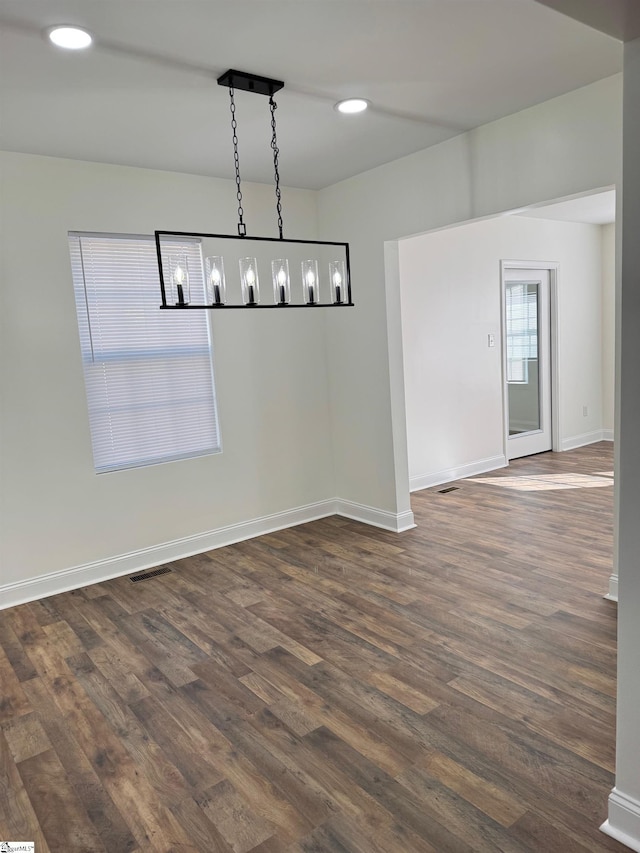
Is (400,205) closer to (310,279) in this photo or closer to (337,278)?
(337,278)

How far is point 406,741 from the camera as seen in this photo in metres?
2.21

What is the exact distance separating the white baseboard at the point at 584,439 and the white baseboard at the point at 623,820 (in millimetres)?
5705

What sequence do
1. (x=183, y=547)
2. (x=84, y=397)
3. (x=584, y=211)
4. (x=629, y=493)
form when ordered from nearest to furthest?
(x=629, y=493)
(x=84, y=397)
(x=183, y=547)
(x=584, y=211)

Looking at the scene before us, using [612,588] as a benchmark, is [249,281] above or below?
above

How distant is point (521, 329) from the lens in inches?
263

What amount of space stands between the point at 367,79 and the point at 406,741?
2735 millimetres

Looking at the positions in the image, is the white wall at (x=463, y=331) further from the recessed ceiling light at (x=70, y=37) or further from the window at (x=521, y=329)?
the recessed ceiling light at (x=70, y=37)

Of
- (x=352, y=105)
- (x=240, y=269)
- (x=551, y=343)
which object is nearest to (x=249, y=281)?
(x=240, y=269)

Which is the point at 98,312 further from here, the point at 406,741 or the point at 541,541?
the point at 541,541

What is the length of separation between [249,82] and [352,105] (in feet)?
1.94

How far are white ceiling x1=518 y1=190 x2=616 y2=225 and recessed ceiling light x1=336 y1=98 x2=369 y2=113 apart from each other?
9.18ft

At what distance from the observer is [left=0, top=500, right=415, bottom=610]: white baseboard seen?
145 inches

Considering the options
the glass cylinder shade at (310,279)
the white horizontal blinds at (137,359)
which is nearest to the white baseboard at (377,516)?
the white horizontal blinds at (137,359)

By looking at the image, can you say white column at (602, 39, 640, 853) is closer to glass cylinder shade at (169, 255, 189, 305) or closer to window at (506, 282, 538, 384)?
glass cylinder shade at (169, 255, 189, 305)
